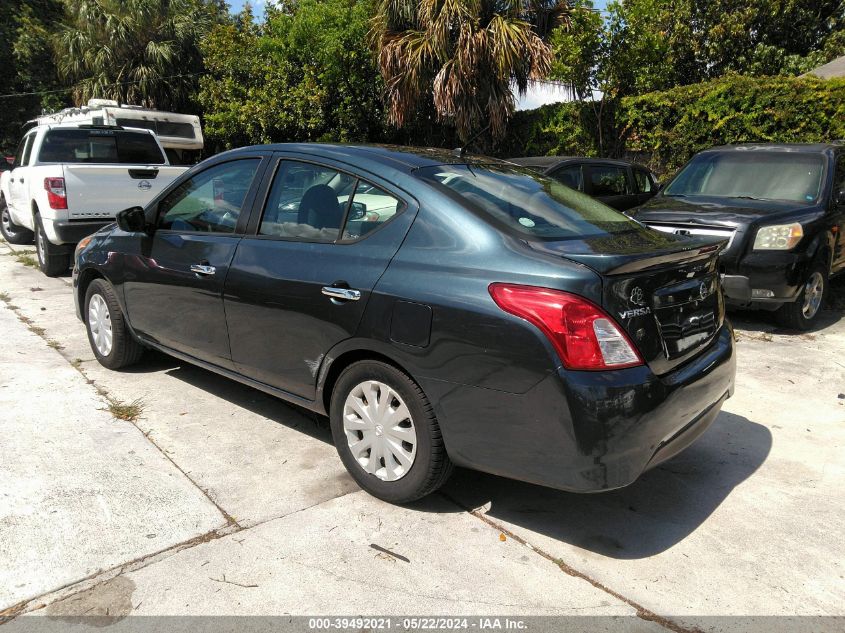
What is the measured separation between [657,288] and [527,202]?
874mm

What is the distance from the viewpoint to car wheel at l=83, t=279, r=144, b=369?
4.96m

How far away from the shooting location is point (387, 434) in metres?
3.22

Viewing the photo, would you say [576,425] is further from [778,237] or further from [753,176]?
[753,176]

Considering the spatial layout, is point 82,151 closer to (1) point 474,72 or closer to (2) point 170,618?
(1) point 474,72

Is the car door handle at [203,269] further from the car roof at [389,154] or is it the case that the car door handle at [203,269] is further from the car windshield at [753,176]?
the car windshield at [753,176]

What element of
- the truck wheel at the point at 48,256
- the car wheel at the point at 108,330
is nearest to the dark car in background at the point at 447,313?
the car wheel at the point at 108,330

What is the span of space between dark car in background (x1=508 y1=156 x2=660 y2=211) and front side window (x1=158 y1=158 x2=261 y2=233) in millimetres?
4370

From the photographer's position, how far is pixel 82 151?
9.42 metres

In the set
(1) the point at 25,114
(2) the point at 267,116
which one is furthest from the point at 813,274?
(1) the point at 25,114

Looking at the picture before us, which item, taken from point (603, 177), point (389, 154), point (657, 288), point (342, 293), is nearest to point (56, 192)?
point (389, 154)

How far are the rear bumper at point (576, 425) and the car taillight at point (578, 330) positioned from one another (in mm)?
52

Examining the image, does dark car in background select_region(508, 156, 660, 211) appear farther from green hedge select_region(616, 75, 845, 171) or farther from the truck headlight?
the truck headlight

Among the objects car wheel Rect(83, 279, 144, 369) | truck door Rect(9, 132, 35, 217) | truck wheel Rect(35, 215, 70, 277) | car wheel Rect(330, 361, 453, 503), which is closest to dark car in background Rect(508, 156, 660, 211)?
car wheel Rect(83, 279, 144, 369)

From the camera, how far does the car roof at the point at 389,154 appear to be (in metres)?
3.51
